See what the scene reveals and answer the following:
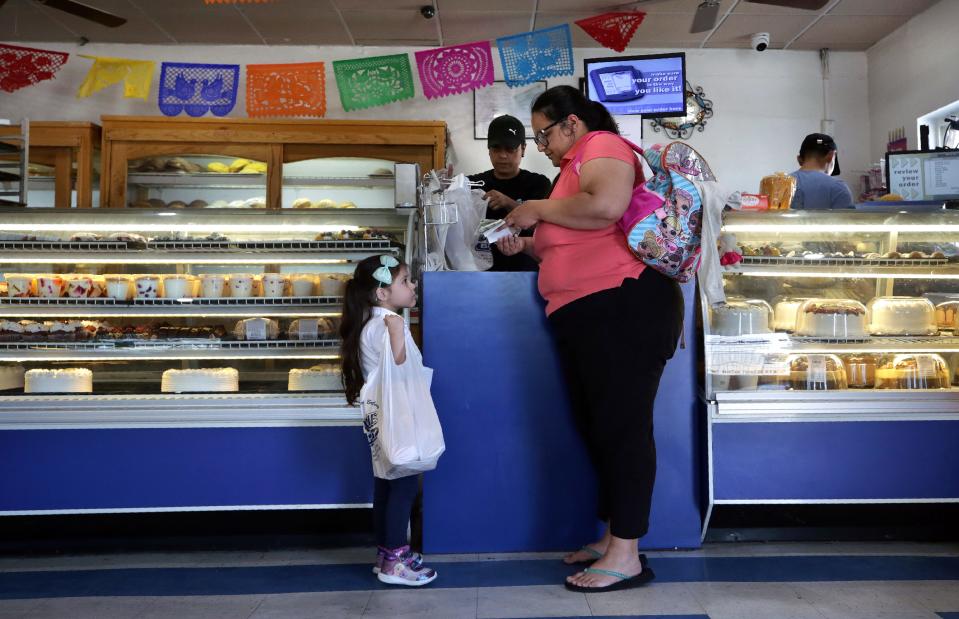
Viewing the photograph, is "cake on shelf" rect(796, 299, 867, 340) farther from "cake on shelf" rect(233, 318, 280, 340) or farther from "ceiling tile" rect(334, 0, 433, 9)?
"ceiling tile" rect(334, 0, 433, 9)

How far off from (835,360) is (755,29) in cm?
401

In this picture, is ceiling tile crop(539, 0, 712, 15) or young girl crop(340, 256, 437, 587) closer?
young girl crop(340, 256, 437, 587)

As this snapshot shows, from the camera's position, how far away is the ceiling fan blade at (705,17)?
18.2ft

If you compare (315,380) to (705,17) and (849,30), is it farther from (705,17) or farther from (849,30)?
(849,30)

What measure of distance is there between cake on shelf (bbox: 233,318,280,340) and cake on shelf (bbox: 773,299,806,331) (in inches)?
82.8

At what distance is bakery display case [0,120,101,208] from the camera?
5.95 m

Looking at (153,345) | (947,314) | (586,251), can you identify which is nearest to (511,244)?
(586,251)

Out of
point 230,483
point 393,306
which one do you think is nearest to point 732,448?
point 393,306

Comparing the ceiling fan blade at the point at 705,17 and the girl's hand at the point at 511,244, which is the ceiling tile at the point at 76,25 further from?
the girl's hand at the point at 511,244

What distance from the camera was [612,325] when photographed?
261 cm

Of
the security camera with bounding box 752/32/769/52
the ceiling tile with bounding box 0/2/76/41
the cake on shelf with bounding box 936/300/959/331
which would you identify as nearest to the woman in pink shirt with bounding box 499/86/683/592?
the cake on shelf with bounding box 936/300/959/331

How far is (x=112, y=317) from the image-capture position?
338 centimetres

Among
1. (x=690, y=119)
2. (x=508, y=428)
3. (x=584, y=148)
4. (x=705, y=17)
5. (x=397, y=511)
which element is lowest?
(x=397, y=511)

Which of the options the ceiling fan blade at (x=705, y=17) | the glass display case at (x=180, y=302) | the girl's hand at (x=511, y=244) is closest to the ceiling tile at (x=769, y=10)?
the ceiling fan blade at (x=705, y=17)
